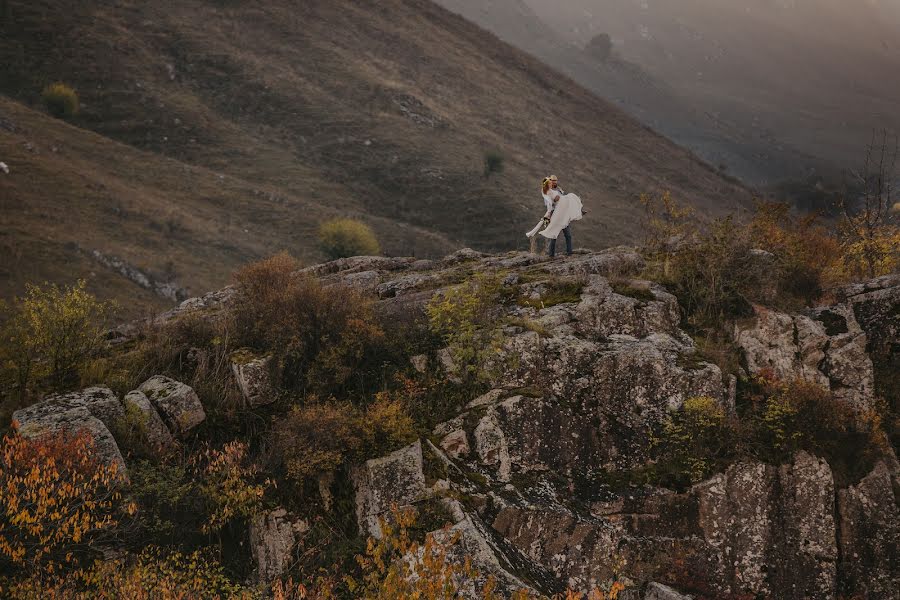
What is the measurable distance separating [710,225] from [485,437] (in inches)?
304

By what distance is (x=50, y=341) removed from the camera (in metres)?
9.44

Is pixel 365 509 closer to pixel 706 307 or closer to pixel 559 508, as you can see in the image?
pixel 559 508

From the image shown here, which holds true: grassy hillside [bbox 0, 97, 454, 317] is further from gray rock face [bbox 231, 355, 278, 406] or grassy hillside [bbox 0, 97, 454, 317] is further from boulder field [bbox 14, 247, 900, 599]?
boulder field [bbox 14, 247, 900, 599]

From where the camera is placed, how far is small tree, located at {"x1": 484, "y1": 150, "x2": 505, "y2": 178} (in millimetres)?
70062

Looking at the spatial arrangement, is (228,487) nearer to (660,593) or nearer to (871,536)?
(660,593)

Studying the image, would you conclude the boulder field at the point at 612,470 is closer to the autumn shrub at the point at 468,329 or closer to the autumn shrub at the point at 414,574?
the autumn shrub at the point at 468,329

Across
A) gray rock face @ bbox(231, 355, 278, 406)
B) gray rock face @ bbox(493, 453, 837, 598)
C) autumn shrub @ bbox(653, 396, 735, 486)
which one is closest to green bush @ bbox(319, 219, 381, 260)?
gray rock face @ bbox(231, 355, 278, 406)

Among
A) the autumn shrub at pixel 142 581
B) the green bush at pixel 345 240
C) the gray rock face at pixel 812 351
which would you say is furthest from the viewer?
the green bush at pixel 345 240

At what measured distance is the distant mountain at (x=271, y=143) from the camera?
144ft

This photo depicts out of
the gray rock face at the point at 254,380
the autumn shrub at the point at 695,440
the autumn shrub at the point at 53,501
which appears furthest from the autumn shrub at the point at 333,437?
the autumn shrub at the point at 695,440

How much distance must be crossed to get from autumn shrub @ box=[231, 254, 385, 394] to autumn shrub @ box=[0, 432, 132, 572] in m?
3.21

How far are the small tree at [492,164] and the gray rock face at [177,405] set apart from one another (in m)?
63.3

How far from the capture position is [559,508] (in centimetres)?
822

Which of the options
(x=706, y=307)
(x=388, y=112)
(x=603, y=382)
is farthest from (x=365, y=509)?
(x=388, y=112)
